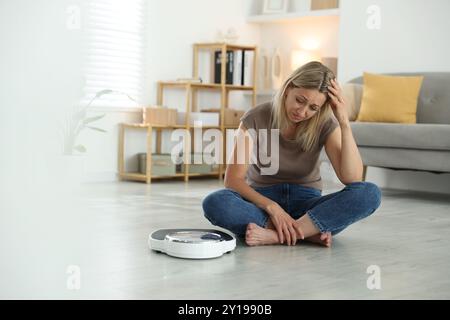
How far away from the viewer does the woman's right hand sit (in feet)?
8.90

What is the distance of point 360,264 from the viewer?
2.52 meters

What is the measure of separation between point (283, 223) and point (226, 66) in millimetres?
3455

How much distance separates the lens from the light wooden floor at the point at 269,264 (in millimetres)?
2068

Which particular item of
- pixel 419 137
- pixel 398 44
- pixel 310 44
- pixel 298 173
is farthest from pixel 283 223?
pixel 310 44

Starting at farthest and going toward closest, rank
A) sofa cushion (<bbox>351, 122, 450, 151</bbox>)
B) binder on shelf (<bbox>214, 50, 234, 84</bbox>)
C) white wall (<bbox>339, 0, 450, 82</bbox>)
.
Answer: binder on shelf (<bbox>214, 50, 234, 84</bbox>)
white wall (<bbox>339, 0, 450, 82</bbox>)
sofa cushion (<bbox>351, 122, 450, 151</bbox>)

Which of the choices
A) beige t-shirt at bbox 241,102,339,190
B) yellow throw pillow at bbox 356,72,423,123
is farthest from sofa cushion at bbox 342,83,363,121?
beige t-shirt at bbox 241,102,339,190

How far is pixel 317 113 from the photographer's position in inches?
108

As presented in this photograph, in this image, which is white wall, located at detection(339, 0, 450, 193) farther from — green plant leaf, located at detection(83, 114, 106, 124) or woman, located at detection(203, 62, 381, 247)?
woman, located at detection(203, 62, 381, 247)

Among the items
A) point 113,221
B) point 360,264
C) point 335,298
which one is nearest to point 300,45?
point 113,221

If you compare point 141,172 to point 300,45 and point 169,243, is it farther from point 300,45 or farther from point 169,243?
point 169,243

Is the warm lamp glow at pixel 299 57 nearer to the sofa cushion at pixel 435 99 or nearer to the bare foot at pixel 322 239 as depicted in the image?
the sofa cushion at pixel 435 99

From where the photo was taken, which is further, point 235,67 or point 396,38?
point 235,67

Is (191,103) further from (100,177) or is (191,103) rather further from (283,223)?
(283,223)

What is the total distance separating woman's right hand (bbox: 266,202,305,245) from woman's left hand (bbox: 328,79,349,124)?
401 millimetres
